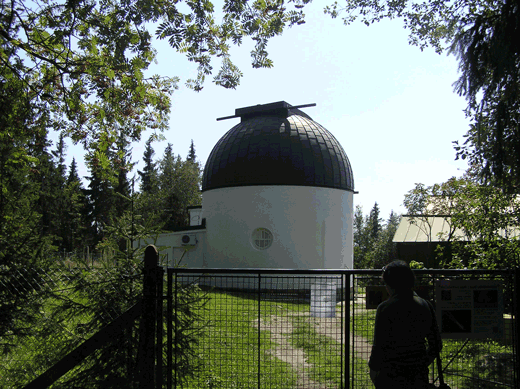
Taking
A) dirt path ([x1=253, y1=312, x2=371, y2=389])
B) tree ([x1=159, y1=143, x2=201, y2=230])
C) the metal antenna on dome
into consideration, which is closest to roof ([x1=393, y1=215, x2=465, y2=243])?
the metal antenna on dome

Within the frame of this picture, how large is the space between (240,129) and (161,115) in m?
16.0

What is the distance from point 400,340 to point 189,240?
822 inches

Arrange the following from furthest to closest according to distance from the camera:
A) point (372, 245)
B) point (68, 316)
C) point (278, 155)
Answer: point (372, 245) < point (278, 155) < point (68, 316)

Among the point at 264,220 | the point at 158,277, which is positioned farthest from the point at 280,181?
the point at 158,277

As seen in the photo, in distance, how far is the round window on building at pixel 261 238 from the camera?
2125cm

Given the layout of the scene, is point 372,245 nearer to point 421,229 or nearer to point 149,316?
point 421,229

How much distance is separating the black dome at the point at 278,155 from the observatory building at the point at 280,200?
1.9 inches

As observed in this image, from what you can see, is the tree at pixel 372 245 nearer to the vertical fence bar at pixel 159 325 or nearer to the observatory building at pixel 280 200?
the observatory building at pixel 280 200

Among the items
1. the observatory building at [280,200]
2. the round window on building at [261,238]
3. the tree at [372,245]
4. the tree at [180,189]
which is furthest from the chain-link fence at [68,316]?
the tree at [180,189]

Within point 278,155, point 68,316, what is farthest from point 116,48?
point 278,155

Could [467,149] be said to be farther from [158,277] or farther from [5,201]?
[5,201]

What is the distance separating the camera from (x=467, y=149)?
6.21 metres

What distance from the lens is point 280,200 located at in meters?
20.9

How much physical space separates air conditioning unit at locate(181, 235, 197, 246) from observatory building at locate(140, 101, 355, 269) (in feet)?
0.22
